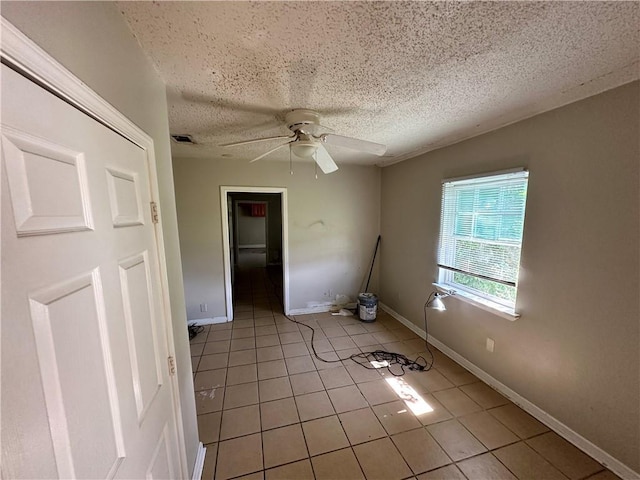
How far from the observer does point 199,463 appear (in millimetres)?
1565

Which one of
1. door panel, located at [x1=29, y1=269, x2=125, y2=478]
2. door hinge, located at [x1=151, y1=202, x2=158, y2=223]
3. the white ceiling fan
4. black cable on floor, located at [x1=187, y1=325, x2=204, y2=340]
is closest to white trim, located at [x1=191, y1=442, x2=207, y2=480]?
door panel, located at [x1=29, y1=269, x2=125, y2=478]

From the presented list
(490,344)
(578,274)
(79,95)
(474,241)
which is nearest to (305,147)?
(79,95)

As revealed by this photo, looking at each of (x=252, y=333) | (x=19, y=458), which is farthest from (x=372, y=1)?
(x=252, y=333)

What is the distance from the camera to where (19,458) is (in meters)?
0.41

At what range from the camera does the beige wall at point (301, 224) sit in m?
3.41

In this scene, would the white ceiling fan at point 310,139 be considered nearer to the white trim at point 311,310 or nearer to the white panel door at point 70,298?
the white panel door at point 70,298

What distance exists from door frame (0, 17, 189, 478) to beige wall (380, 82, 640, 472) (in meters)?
2.47

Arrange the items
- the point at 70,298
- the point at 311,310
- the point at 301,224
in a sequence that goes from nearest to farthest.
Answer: the point at 70,298
the point at 301,224
the point at 311,310

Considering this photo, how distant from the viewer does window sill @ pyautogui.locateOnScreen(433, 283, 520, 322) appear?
2.09 meters

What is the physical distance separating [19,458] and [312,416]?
1922 millimetres

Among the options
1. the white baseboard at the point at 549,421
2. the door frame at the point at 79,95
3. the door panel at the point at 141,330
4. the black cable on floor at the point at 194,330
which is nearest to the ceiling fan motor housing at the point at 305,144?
the door frame at the point at 79,95

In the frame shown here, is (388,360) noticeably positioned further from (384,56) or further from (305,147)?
(384,56)

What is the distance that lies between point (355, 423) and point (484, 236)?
1.96 m

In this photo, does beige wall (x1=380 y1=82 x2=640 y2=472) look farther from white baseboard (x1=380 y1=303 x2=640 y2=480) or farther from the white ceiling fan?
the white ceiling fan
